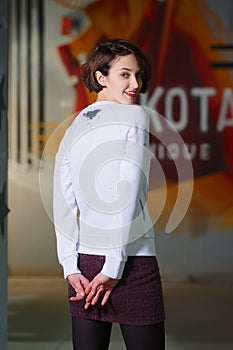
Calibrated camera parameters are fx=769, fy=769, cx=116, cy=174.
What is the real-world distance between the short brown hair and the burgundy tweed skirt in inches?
15.1

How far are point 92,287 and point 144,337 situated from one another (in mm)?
159

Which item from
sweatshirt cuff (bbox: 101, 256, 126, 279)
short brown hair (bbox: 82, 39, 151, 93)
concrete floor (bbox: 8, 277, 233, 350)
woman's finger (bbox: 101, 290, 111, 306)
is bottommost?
concrete floor (bbox: 8, 277, 233, 350)

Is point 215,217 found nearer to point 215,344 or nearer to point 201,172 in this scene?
point 201,172

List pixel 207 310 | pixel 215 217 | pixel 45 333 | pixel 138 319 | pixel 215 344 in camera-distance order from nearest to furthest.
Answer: pixel 138 319, pixel 215 344, pixel 45 333, pixel 207 310, pixel 215 217

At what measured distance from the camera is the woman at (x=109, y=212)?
162 centimetres

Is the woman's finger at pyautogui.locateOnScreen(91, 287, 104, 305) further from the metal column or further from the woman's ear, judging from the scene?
the metal column

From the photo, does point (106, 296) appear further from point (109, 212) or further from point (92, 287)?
point (109, 212)

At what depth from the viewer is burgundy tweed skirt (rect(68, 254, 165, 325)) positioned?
168 centimetres

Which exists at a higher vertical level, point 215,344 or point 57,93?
point 57,93

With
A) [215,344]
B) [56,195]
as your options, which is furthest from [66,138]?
[215,344]

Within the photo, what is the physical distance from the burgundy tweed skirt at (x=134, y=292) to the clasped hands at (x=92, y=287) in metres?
0.02

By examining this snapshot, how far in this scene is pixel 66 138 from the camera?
1705 millimetres

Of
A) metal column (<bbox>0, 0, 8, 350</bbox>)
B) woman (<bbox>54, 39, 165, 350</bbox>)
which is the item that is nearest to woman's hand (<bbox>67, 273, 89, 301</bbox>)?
woman (<bbox>54, 39, 165, 350</bbox>)

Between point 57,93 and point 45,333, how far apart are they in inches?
105
